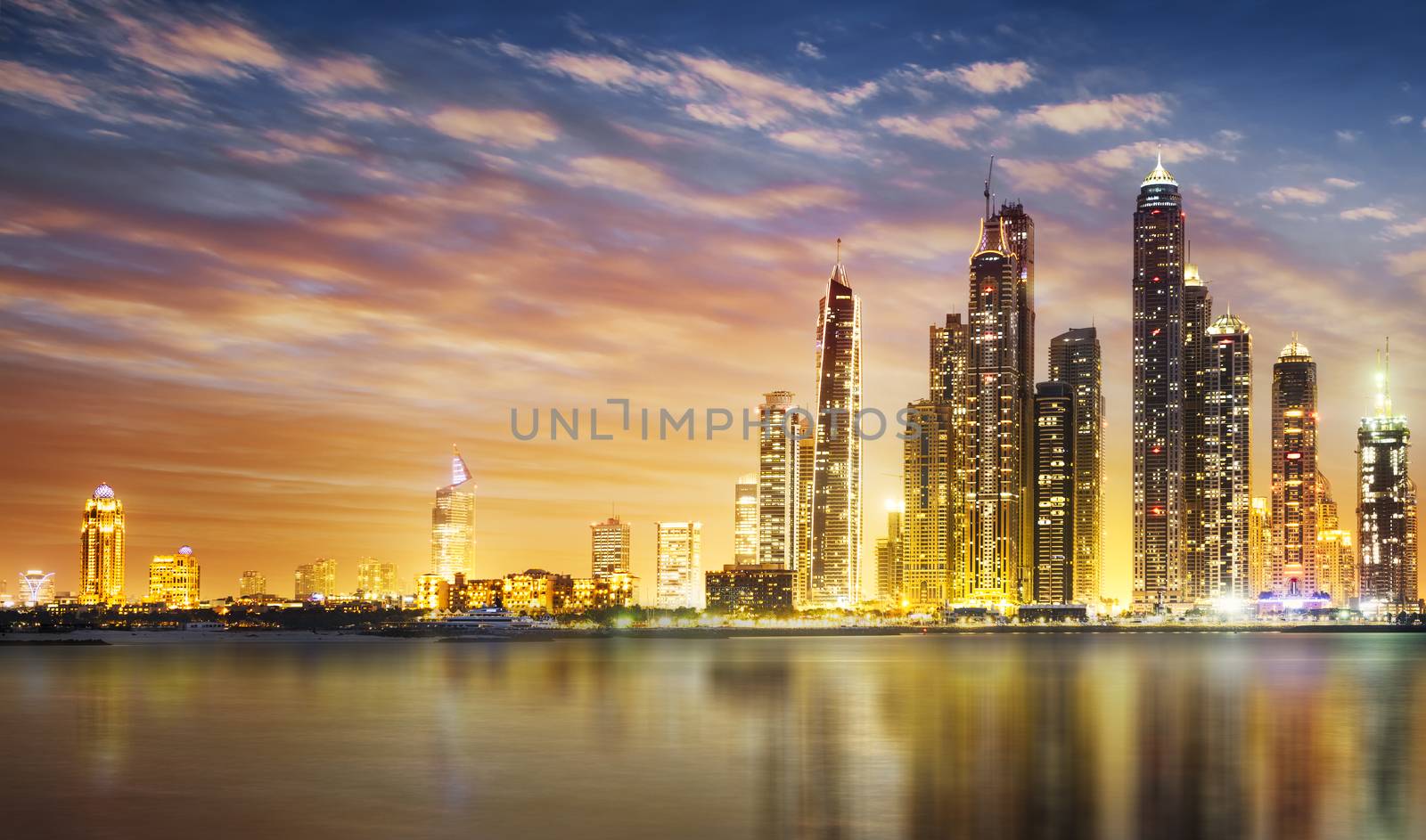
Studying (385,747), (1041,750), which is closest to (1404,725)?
(1041,750)

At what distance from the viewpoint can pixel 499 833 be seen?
41.9 metres

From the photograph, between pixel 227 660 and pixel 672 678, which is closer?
pixel 672 678

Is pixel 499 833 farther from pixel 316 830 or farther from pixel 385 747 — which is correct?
pixel 385 747

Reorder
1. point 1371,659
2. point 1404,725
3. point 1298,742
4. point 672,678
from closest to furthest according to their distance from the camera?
point 1298,742 → point 1404,725 → point 672,678 → point 1371,659

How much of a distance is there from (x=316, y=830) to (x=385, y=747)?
22919 millimetres

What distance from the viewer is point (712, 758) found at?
5994 centimetres

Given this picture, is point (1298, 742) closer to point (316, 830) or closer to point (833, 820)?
point (833, 820)

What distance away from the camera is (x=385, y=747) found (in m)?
64.8

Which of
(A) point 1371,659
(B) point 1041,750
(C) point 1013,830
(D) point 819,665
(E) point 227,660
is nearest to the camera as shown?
(C) point 1013,830

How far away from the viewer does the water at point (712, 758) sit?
145ft

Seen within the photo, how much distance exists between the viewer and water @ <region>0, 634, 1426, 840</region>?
4422 centimetres

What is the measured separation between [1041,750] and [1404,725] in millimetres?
Answer: 27533

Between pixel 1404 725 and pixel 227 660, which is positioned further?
pixel 227 660

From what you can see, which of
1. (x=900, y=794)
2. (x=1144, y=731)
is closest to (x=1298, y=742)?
(x=1144, y=731)
